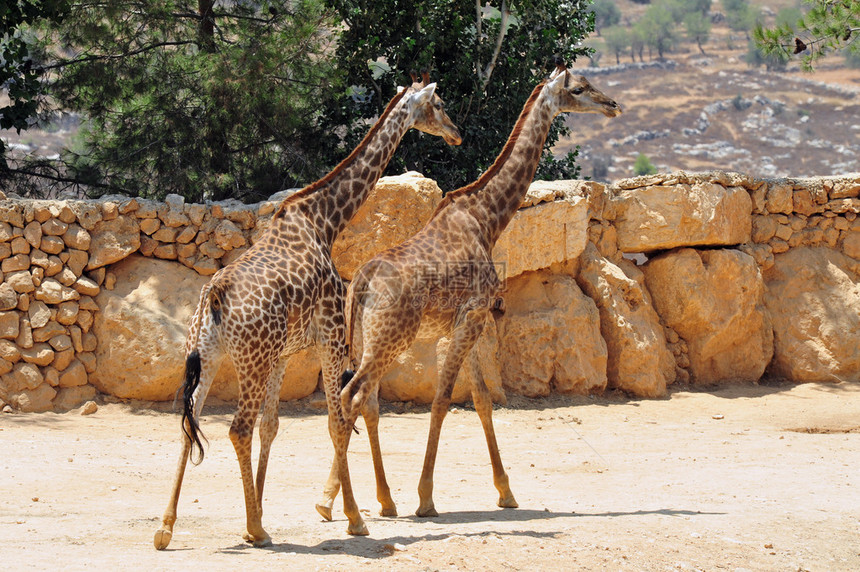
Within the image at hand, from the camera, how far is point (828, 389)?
37.4 feet

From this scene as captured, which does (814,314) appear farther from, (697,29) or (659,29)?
(697,29)

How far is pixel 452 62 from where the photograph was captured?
42.1ft

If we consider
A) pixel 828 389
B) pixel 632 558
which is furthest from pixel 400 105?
pixel 828 389

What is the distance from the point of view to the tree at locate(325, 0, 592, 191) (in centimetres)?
1255

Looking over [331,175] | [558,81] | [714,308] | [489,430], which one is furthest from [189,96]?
[489,430]

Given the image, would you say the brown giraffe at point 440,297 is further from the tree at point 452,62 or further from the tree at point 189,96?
the tree at point 189,96

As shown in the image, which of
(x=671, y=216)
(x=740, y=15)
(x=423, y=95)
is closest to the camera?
(x=423, y=95)

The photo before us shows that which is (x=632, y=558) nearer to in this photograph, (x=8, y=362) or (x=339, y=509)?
(x=339, y=509)

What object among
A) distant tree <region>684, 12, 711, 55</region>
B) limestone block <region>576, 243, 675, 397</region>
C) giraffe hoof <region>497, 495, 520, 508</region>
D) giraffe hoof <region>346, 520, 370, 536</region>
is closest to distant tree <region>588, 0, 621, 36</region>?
distant tree <region>684, 12, 711, 55</region>

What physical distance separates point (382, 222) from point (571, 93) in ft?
9.75

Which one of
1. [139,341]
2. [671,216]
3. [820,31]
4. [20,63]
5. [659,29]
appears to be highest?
[659,29]

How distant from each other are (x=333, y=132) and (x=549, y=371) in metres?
4.88

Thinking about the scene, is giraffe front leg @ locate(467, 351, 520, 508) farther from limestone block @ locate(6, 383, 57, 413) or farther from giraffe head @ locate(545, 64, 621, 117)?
limestone block @ locate(6, 383, 57, 413)

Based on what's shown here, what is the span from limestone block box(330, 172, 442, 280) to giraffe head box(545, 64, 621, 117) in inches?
104
